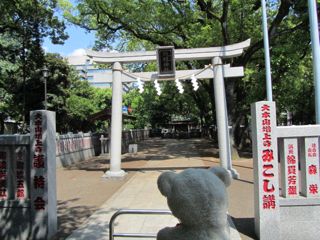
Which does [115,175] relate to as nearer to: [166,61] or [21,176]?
[166,61]

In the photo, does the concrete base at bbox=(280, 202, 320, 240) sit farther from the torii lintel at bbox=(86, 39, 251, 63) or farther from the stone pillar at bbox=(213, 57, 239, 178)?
the torii lintel at bbox=(86, 39, 251, 63)

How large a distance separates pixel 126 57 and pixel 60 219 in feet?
23.7

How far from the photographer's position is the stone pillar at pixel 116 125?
14367 millimetres

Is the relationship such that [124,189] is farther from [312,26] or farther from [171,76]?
[312,26]

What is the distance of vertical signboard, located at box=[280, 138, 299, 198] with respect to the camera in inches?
264

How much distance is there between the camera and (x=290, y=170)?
669cm

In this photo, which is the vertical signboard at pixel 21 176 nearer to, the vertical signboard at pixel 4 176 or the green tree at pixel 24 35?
the vertical signboard at pixel 4 176

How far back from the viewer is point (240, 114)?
23594 millimetres

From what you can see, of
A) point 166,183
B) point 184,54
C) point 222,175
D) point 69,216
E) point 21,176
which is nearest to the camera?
point 166,183

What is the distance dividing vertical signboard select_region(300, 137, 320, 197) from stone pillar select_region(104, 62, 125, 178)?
8.51 meters

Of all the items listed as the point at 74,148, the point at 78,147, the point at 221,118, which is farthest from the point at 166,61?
the point at 78,147

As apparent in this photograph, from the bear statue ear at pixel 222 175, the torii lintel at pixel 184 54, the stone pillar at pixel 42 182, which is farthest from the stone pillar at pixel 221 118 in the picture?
the bear statue ear at pixel 222 175

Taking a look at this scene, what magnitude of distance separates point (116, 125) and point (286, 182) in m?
8.52

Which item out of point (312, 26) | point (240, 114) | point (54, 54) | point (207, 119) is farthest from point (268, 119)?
point (207, 119)
